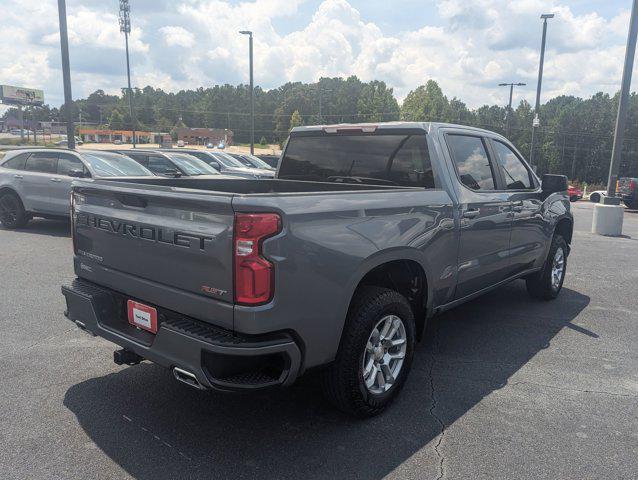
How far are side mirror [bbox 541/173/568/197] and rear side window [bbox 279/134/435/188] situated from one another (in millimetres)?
2042

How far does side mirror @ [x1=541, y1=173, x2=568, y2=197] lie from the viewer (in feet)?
17.9

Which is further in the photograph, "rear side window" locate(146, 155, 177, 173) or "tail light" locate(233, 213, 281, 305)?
"rear side window" locate(146, 155, 177, 173)

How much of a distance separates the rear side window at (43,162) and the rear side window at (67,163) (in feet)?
0.43

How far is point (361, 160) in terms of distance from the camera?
4.56m

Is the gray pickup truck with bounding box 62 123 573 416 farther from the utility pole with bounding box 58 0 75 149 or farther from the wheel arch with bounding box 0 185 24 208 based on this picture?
the utility pole with bounding box 58 0 75 149

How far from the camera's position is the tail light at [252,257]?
256cm

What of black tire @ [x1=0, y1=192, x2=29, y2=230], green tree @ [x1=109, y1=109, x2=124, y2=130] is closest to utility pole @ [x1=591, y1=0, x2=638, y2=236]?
black tire @ [x1=0, y1=192, x2=29, y2=230]

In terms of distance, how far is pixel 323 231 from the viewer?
2859 mm

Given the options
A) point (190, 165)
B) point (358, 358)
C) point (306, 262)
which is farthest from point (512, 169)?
point (190, 165)

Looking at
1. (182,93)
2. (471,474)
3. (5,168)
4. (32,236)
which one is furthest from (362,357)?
(182,93)

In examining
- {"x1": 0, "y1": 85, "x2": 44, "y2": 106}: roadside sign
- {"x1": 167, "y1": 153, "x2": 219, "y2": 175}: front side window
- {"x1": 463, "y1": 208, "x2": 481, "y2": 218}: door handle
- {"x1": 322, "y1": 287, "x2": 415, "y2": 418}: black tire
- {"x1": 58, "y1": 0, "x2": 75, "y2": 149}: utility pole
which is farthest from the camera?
{"x1": 0, "y1": 85, "x2": 44, "y2": 106}: roadside sign

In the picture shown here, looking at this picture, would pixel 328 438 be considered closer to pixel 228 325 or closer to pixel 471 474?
pixel 471 474

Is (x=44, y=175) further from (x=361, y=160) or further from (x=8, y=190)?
(x=361, y=160)

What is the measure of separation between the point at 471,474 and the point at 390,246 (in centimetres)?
139
